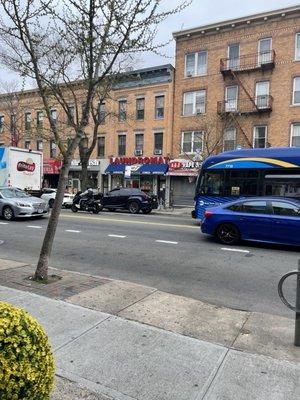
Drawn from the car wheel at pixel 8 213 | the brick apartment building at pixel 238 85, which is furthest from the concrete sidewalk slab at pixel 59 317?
the brick apartment building at pixel 238 85

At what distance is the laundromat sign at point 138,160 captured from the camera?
99.6 ft

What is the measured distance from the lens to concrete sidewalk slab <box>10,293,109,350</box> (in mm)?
4227

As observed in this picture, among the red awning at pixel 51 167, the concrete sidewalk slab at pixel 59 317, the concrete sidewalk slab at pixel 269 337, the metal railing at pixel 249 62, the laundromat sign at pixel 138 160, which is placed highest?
the metal railing at pixel 249 62

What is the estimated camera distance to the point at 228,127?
89.3 ft

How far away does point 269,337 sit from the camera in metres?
4.40

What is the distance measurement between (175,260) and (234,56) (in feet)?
75.8

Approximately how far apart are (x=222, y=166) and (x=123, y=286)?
30.8 ft

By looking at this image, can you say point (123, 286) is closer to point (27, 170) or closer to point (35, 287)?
point (35, 287)

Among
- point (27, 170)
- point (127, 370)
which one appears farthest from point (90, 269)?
point (27, 170)

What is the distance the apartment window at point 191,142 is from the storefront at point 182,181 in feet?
3.08

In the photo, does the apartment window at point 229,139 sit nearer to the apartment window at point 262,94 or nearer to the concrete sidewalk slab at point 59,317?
the apartment window at point 262,94

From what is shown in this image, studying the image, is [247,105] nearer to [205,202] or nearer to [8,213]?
[205,202]

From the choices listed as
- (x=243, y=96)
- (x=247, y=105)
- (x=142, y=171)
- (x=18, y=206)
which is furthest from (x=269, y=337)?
(x=142, y=171)

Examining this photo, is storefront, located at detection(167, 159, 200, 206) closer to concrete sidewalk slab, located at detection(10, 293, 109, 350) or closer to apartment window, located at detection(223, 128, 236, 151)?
apartment window, located at detection(223, 128, 236, 151)
